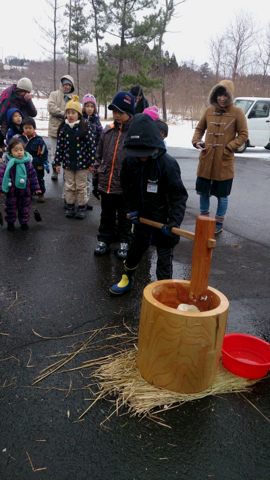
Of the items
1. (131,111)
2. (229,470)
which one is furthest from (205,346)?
(131,111)

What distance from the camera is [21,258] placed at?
15.8 feet

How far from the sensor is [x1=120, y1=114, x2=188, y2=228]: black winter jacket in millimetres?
3027

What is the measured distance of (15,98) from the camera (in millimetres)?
7078

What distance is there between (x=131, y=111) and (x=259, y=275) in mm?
2511

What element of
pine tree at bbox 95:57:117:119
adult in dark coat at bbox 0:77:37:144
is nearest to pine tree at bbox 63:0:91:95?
pine tree at bbox 95:57:117:119

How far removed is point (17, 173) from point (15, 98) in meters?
2.14

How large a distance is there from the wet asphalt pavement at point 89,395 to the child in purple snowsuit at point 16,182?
0.51 metres

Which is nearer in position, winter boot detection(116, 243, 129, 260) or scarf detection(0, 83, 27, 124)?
winter boot detection(116, 243, 129, 260)

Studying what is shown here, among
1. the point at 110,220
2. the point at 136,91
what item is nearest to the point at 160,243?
the point at 110,220

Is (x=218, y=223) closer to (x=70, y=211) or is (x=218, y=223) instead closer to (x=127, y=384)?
(x=70, y=211)

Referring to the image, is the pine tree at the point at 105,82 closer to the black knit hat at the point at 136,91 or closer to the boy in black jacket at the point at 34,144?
the boy in black jacket at the point at 34,144

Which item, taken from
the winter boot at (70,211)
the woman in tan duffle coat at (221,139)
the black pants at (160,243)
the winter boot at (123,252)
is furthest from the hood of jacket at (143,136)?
the winter boot at (70,211)

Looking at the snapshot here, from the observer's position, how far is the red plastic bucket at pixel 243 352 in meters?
2.72

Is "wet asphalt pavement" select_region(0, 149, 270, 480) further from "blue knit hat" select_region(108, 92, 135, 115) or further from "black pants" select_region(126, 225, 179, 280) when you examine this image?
"blue knit hat" select_region(108, 92, 135, 115)
